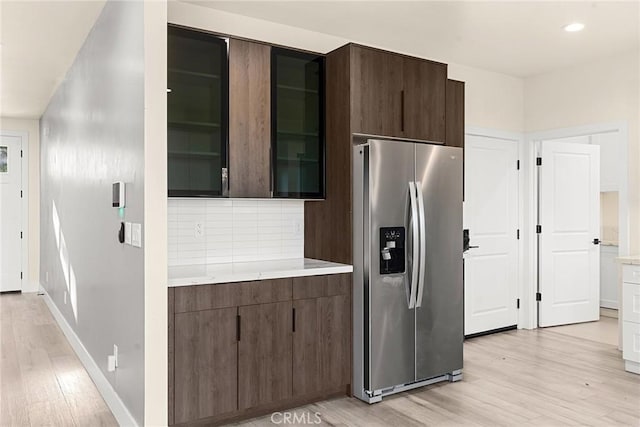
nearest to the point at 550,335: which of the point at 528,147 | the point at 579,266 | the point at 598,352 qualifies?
the point at 598,352

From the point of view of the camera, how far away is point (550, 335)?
16.8 ft

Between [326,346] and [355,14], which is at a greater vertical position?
[355,14]

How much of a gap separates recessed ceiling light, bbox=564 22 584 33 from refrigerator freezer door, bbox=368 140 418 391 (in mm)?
1722

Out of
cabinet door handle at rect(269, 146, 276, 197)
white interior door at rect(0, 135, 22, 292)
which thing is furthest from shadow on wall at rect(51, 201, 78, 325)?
cabinet door handle at rect(269, 146, 276, 197)

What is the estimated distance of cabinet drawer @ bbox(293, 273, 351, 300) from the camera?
318 centimetres

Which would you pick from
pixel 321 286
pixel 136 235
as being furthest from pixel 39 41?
pixel 321 286

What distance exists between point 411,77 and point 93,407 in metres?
3.15

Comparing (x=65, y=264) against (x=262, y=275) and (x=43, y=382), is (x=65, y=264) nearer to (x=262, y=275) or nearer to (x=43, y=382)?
(x=43, y=382)

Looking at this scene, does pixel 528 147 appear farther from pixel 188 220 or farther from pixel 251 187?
pixel 188 220

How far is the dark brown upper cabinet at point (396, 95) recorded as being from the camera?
11.4 ft

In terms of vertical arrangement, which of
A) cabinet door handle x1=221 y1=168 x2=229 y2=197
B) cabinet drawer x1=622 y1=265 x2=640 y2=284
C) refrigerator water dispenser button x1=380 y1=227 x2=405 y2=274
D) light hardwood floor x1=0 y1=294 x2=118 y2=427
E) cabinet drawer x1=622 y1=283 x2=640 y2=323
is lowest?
light hardwood floor x1=0 y1=294 x2=118 y2=427

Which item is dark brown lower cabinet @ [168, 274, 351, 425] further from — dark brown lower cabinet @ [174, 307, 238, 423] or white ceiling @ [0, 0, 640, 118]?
white ceiling @ [0, 0, 640, 118]

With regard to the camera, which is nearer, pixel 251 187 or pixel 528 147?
pixel 251 187

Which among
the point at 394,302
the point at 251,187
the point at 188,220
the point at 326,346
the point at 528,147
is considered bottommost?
the point at 326,346
